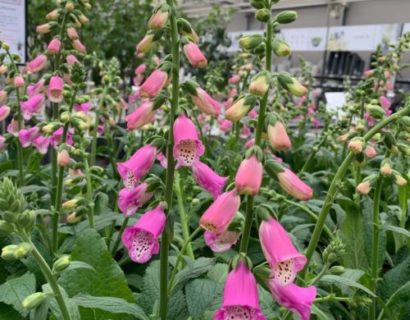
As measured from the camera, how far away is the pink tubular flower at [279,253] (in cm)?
78

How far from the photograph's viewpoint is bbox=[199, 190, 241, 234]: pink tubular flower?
77 centimetres

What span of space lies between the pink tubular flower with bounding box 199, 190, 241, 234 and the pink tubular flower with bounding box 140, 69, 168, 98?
0.88 ft

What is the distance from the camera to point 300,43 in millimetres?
8078

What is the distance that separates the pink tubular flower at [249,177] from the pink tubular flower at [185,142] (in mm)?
174

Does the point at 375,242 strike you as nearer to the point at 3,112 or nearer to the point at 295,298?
the point at 295,298

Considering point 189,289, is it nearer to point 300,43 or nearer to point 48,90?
point 48,90

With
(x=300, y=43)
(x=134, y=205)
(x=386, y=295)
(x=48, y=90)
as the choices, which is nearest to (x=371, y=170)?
(x=386, y=295)

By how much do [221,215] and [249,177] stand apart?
76 mm

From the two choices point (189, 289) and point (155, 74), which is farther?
point (189, 289)

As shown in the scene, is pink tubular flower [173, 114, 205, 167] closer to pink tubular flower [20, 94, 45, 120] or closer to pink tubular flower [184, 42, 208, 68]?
pink tubular flower [184, 42, 208, 68]

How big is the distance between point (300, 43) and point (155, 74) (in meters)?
7.51

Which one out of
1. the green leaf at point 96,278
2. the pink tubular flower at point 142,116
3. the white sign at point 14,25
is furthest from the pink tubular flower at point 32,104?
the pink tubular flower at point 142,116

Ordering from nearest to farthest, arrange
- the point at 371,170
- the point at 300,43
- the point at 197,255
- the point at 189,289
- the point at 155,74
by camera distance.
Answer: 1. the point at 155,74
2. the point at 189,289
3. the point at 197,255
4. the point at 371,170
5. the point at 300,43

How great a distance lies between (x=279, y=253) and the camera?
78 cm
